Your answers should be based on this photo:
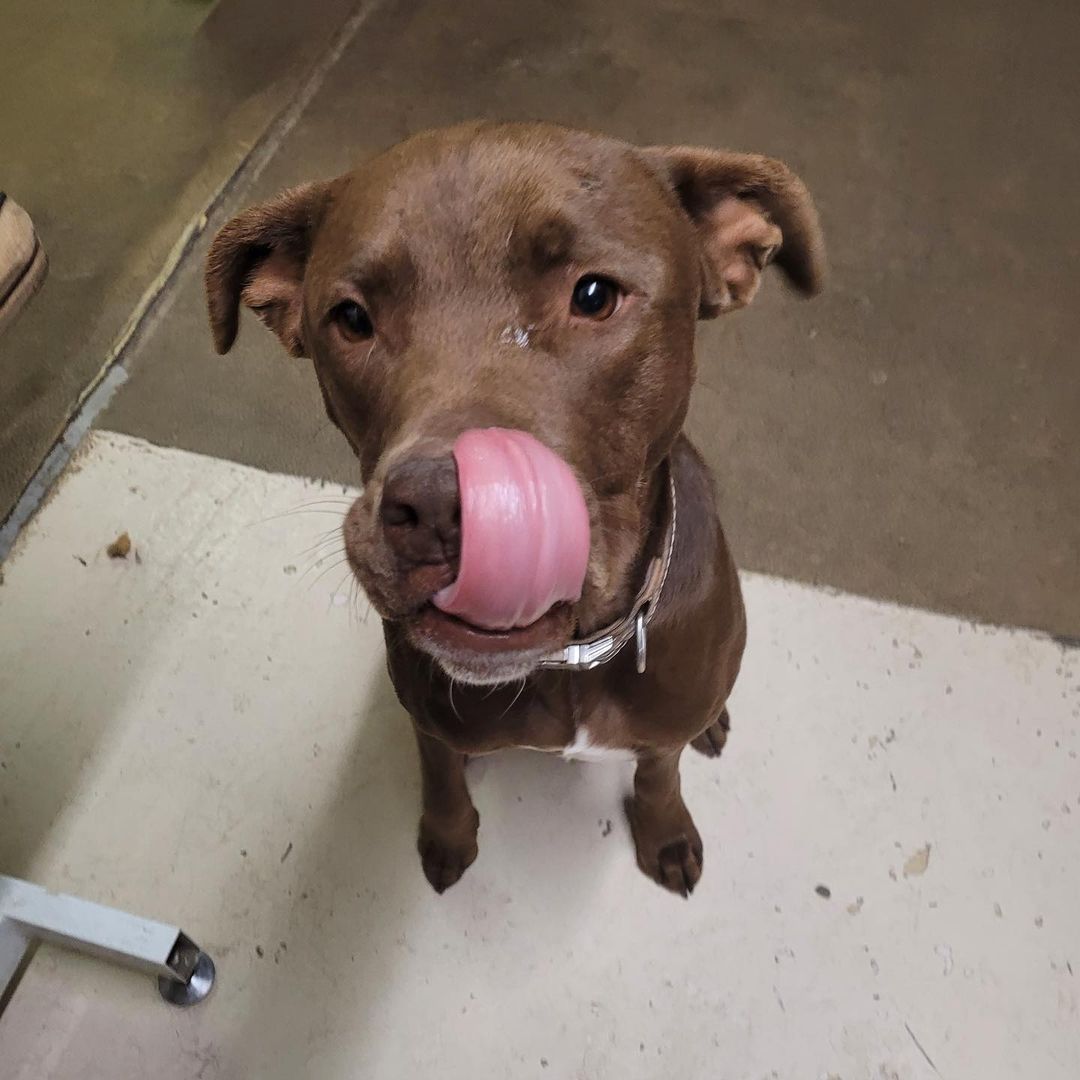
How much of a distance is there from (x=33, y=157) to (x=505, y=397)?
112 inches

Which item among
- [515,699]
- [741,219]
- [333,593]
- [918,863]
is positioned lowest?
[918,863]

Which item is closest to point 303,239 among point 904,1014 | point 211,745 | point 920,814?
point 211,745

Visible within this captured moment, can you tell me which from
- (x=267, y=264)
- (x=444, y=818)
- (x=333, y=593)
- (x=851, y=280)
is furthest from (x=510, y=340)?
(x=851, y=280)

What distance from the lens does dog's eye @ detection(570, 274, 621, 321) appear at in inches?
43.6

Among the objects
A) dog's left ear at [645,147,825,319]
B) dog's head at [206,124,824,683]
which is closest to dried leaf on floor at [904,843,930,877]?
dog's head at [206,124,824,683]

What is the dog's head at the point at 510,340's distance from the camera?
3.05ft

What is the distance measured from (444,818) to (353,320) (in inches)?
38.9

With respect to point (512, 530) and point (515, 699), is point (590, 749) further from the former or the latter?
point (512, 530)

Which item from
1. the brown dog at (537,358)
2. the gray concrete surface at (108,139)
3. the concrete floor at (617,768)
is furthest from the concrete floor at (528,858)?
the gray concrete surface at (108,139)

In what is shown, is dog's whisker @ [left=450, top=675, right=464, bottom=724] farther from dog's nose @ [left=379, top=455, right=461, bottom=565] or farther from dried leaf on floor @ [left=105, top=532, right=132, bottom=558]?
dried leaf on floor @ [left=105, top=532, right=132, bottom=558]

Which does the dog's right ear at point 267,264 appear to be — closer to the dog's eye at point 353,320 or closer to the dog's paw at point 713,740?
the dog's eye at point 353,320

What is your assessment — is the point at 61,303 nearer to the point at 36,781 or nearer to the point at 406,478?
the point at 36,781

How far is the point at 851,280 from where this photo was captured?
2.67 meters

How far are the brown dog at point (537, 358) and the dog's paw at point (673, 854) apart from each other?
0.36 m
